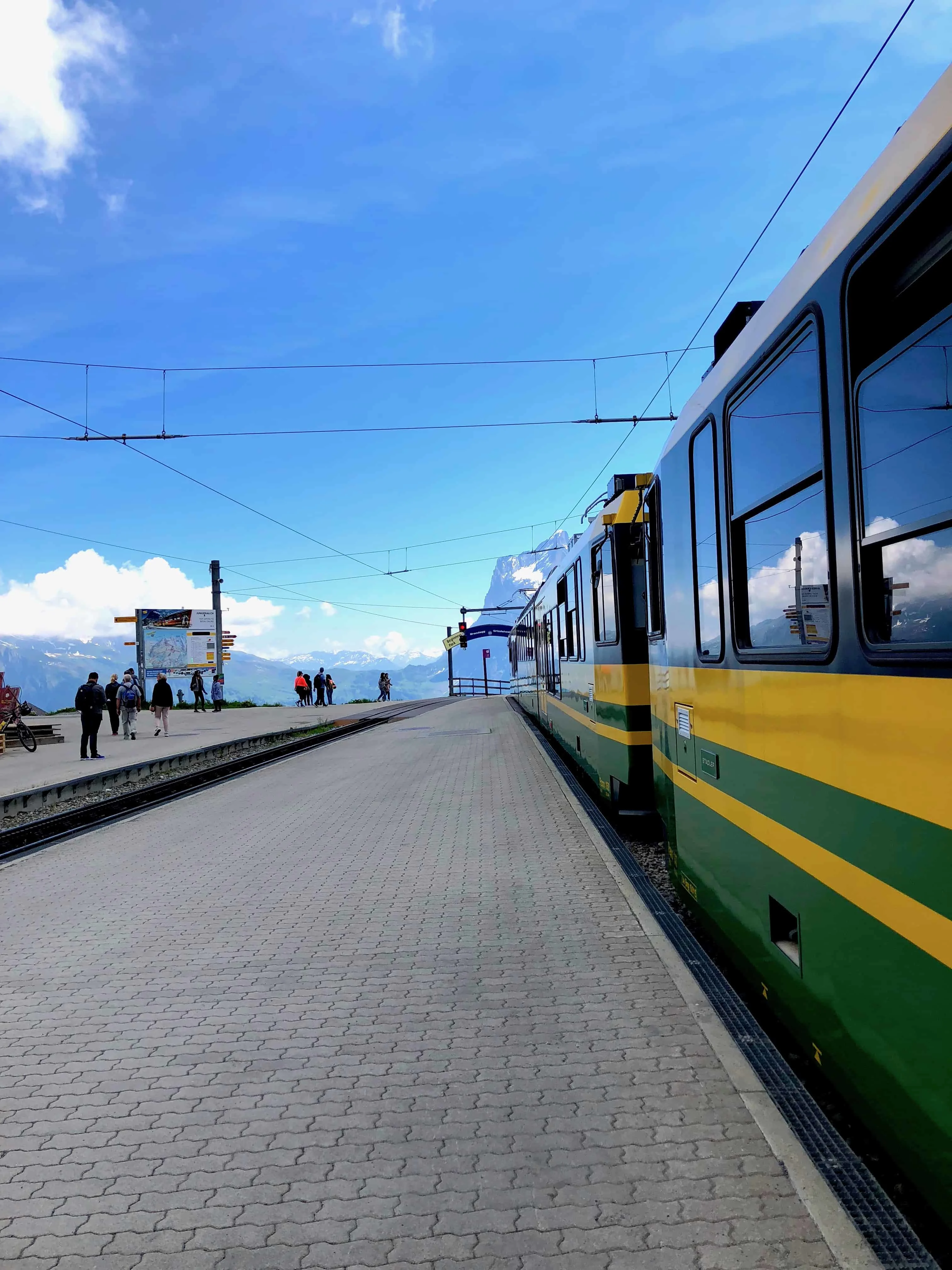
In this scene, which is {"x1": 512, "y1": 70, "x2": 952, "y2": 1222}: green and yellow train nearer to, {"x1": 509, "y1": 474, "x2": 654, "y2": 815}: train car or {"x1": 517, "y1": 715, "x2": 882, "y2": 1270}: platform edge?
{"x1": 517, "y1": 715, "x2": 882, "y2": 1270}: platform edge

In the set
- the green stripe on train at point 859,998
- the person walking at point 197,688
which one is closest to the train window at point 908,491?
the green stripe on train at point 859,998

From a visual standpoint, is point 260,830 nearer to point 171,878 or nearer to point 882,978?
point 171,878

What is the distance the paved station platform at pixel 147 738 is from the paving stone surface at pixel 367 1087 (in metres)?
9.09

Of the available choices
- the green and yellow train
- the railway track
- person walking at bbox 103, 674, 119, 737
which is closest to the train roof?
the green and yellow train

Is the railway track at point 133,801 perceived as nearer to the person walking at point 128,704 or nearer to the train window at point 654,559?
the person walking at point 128,704

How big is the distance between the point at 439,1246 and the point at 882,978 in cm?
150

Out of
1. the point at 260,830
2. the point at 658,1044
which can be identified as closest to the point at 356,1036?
the point at 658,1044

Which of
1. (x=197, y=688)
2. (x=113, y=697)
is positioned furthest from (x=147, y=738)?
(x=197, y=688)

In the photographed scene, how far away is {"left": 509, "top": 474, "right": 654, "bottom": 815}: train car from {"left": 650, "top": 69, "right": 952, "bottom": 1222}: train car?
11.6 ft

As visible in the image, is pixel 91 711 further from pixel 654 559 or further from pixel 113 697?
pixel 654 559

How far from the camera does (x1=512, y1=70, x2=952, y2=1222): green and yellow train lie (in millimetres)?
2311

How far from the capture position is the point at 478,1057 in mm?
4090

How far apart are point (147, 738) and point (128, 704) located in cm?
Answer: 189

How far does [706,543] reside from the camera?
475cm
